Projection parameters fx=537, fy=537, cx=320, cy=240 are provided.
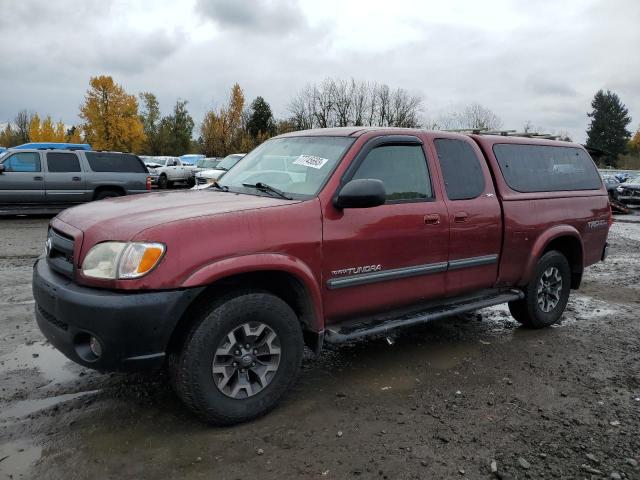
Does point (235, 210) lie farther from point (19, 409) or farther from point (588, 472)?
point (588, 472)

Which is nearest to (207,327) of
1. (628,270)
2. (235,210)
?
(235,210)

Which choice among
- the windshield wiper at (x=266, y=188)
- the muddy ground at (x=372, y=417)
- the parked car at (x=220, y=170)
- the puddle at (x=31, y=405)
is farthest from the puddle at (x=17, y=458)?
the parked car at (x=220, y=170)

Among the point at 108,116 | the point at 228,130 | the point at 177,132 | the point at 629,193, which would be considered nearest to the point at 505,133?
the point at 629,193

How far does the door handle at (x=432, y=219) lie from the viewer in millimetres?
4152

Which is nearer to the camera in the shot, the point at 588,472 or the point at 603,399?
the point at 588,472

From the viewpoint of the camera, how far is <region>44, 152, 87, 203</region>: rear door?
1369 centimetres

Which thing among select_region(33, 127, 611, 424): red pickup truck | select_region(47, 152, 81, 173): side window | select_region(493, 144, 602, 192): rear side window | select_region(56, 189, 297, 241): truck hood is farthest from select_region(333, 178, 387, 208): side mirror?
select_region(47, 152, 81, 173): side window

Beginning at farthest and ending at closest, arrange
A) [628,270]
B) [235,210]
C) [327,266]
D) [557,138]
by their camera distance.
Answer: [628,270] → [557,138] → [327,266] → [235,210]

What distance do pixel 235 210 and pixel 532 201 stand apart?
10.1 ft

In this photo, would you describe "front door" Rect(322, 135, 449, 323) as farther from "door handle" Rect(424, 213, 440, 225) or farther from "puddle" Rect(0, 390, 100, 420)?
"puddle" Rect(0, 390, 100, 420)

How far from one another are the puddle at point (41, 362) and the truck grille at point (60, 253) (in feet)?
3.33

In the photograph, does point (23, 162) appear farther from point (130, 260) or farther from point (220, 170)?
point (130, 260)

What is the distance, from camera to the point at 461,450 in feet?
10.3

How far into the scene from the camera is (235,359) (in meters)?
3.27
